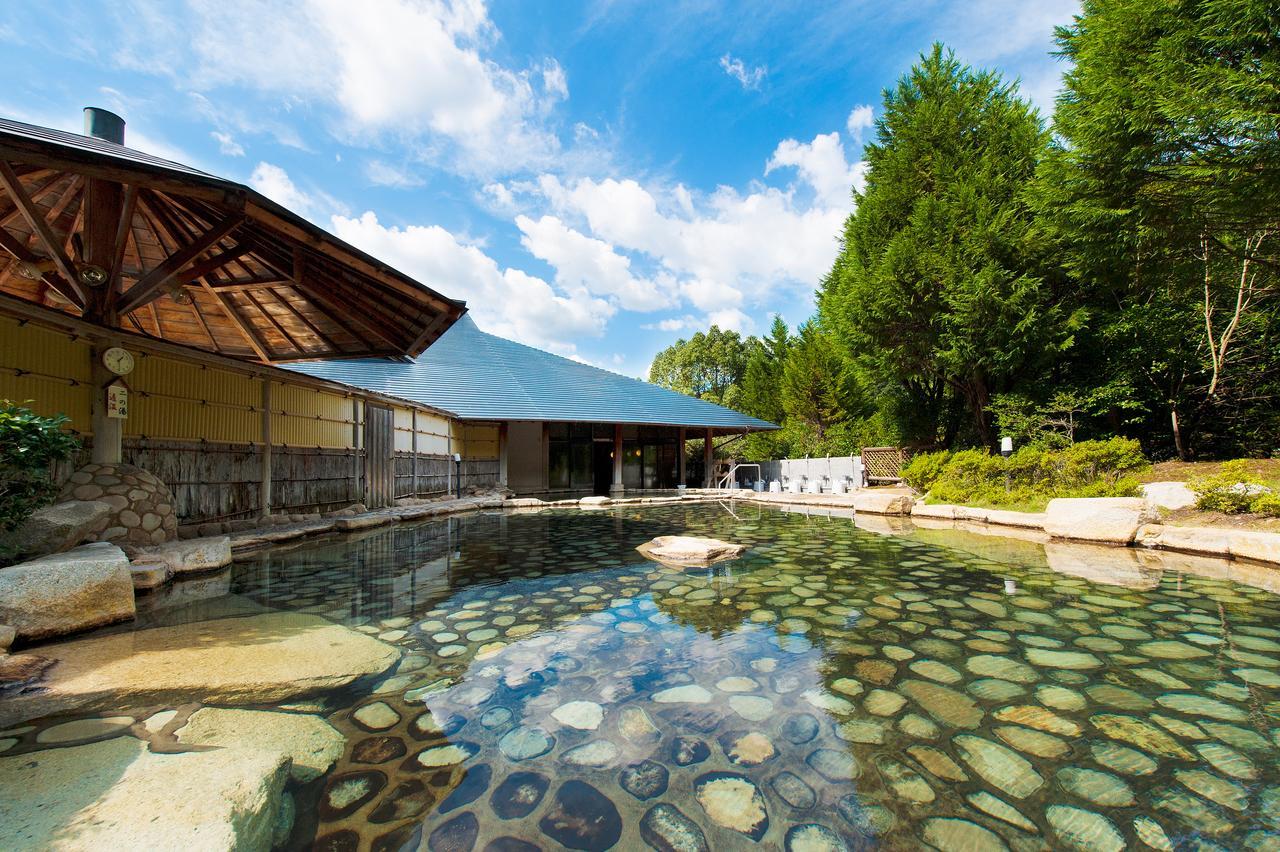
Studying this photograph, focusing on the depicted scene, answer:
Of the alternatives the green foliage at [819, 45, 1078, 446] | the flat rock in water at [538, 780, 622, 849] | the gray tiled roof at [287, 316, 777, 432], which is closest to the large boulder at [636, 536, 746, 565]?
the flat rock in water at [538, 780, 622, 849]

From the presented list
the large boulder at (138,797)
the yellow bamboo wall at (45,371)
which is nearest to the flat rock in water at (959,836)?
the large boulder at (138,797)

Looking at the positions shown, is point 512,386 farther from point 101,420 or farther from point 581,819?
point 581,819

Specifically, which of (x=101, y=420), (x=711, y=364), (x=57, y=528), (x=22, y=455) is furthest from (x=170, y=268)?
(x=711, y=364)

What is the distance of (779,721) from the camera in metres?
2.15

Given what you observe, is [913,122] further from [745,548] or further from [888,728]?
[888,728]

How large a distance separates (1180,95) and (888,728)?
11523 mm

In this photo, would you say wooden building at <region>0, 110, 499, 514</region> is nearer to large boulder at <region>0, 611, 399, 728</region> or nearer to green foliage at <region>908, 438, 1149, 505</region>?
large boulder at <region>0, 611, 399, 728</region>

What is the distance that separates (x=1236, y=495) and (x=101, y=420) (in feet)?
43.4

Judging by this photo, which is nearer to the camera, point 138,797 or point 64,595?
point 138,797

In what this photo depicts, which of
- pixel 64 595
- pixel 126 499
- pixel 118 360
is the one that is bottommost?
pixel 64 595

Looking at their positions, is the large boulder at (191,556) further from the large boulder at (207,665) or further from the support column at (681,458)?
the support column at (681,458)

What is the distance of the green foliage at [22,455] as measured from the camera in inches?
128

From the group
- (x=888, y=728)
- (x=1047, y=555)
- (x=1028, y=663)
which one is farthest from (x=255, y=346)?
(x=1047, y=555)

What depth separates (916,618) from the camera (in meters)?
3.55
